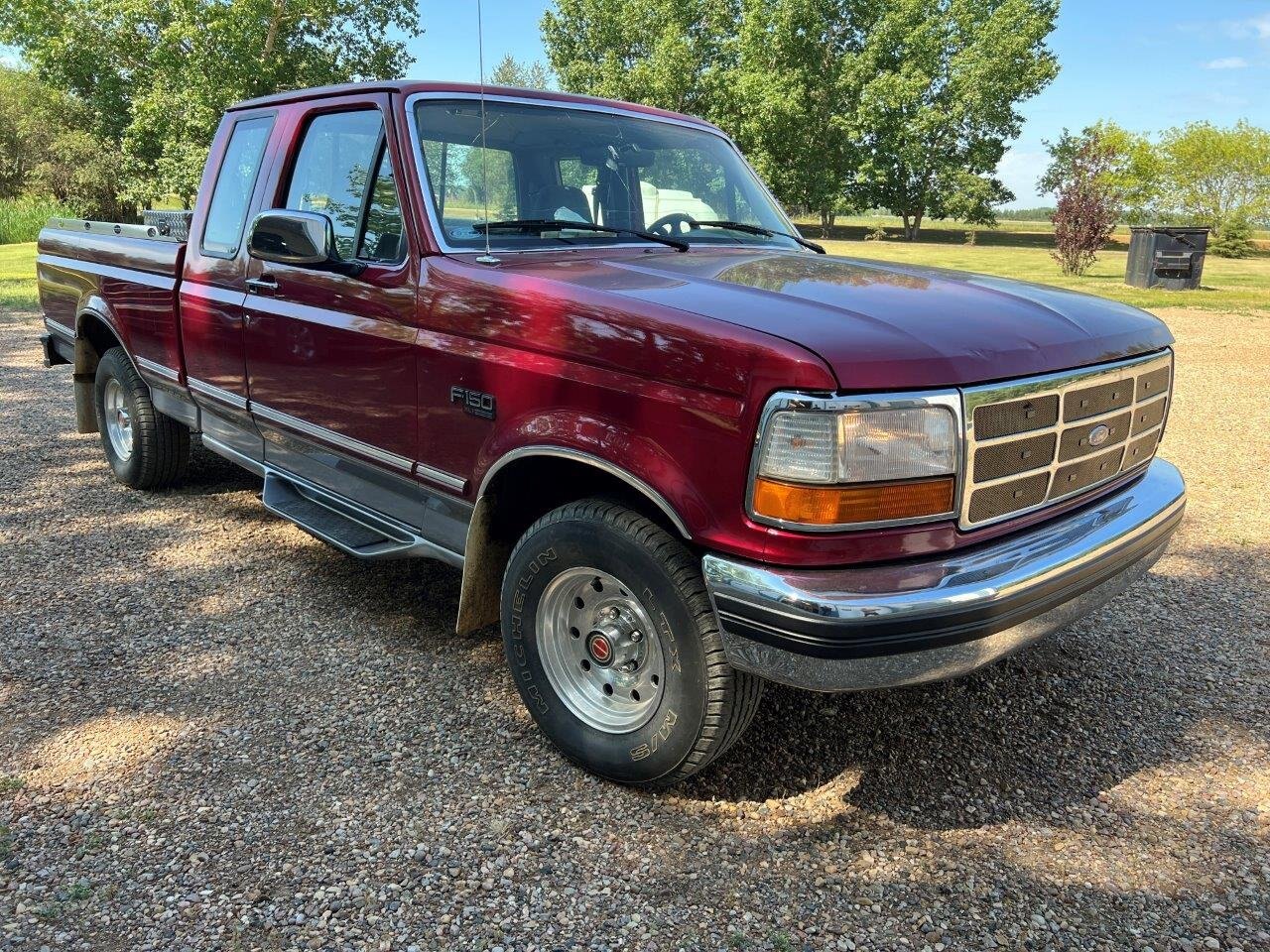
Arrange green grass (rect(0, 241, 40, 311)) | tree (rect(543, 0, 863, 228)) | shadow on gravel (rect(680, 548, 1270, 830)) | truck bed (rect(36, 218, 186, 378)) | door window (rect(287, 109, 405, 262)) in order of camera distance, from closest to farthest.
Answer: shadow on gravel (rect(680, 548, 1270, 830)) → door window (rect(287, 109, 405, 262)) → truck bed (rect(36, 218, 186, 378)) → green grass (rect(0, 241, 40, 311)) → tree (rect(543, 0, 863, 228))

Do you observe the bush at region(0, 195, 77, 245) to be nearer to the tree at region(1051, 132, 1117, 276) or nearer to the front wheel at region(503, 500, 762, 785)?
the tree at region(1051, 132, 1117, 276)

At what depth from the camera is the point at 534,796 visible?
288 cm

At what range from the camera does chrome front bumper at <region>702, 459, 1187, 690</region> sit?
2.24 m

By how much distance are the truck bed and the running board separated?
1.22 metres

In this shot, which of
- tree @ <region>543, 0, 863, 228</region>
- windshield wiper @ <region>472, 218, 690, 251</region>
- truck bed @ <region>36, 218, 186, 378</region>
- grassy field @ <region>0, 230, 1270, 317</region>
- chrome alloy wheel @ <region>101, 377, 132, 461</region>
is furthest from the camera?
tree @ <region>543, 0, 863, 228</region>

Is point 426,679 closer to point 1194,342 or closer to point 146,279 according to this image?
point 146,279

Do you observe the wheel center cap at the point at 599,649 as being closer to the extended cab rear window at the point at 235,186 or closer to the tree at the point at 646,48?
the extended cab rear window at the point at 235,186

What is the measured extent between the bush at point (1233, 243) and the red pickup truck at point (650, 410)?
Result: 38.7 meters

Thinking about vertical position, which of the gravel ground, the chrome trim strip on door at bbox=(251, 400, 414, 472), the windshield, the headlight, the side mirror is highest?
the windshield

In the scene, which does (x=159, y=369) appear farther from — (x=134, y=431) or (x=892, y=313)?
(x=892, y=313)

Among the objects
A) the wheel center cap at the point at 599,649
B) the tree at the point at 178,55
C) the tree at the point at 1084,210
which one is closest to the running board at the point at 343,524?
the wheel center cap at the point at 599,649

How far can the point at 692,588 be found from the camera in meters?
2.49

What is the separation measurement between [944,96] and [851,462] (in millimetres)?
53724

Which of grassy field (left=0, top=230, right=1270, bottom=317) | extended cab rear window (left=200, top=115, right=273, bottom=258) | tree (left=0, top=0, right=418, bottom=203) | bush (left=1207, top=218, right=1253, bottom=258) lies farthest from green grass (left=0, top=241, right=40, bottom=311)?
bush (left=1207, top=218, right=1253, bottom=258)
